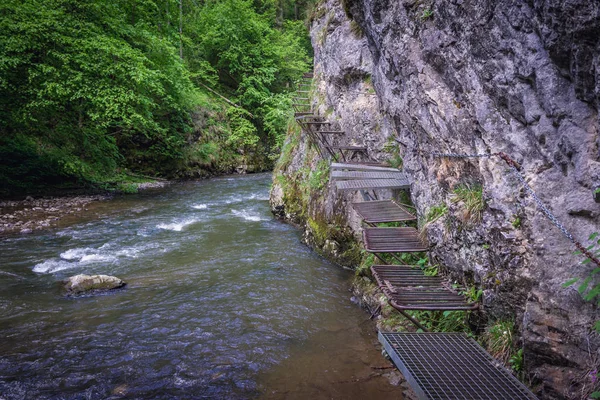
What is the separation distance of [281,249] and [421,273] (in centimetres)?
450

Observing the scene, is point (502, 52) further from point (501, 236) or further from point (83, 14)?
point (83, 14)

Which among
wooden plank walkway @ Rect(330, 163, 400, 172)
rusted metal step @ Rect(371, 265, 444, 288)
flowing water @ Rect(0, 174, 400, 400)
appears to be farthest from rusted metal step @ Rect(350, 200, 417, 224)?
flowing water @ Rect(0, 174, 400, 400)

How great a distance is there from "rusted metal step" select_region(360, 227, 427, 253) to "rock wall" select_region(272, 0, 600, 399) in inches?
12.1

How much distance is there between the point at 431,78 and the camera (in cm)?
504

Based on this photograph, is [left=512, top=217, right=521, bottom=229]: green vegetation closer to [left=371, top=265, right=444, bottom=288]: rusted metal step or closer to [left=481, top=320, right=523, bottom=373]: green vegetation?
[left=481, top=320, right=523, bottom=373]: green vegetation

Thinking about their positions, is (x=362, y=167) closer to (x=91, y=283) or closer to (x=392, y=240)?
(x=392, y=240)

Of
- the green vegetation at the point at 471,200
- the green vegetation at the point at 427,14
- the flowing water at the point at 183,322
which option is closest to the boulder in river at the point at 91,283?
the flowing water at the point at 183,322

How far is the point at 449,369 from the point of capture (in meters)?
3.21

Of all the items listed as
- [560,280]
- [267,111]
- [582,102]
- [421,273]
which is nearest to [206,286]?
[421,273]

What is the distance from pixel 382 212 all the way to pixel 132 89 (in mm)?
12342

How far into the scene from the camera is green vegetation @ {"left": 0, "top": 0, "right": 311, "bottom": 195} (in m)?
12.2

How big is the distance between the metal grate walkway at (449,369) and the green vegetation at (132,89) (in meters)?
13.1

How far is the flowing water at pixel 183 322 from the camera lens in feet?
13.8

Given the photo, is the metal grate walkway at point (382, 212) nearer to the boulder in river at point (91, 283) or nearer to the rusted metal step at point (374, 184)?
the rusted metal step at point (374, 184)
